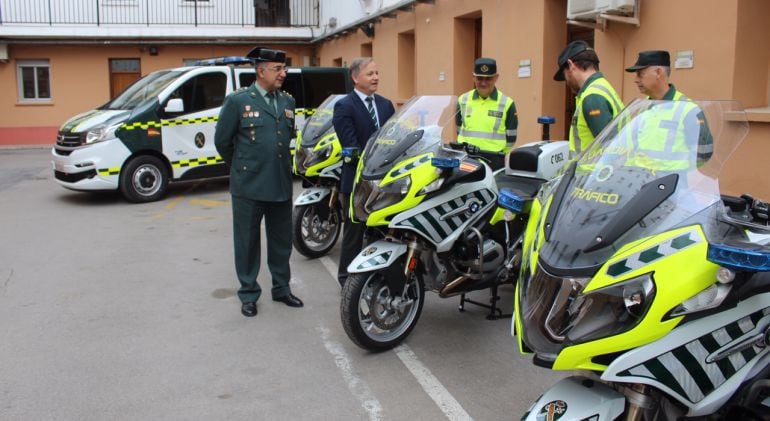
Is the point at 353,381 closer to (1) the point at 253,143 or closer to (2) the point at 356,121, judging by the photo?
(1) the point at 253,143

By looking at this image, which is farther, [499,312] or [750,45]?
[750,45]

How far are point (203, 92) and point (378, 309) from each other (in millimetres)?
7757

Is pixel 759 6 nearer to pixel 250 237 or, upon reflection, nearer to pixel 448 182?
pixel 448 182

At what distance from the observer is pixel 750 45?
645 cm

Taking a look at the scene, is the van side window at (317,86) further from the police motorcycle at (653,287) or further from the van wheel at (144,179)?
the police motorcycle at (653,287)

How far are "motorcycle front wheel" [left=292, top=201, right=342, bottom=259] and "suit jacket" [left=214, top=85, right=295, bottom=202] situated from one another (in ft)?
5.18

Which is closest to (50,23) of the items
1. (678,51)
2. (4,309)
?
(4,309)

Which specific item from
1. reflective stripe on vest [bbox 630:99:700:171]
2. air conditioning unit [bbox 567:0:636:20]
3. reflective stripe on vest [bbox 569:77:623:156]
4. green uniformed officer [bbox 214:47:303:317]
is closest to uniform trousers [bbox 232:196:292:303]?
green uniformed officer [bbox 214:47:303:317]

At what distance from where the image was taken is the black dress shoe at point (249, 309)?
539 cm

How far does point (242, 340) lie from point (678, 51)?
508 cm

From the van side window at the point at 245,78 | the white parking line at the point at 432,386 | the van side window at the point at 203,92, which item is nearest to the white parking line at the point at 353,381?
the white parking line at the point at 432,386

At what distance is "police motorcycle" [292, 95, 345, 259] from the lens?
6906 millimetres

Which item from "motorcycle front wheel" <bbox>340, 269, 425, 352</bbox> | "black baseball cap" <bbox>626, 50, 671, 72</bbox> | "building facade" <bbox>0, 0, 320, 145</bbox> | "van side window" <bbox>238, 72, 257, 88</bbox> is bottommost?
"motorcycle front wheel" <bbox>340, 269, 425, 352</bbox>

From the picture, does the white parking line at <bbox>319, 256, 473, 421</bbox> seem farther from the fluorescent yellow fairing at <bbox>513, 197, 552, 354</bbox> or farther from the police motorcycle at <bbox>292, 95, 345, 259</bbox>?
the police motorcycle at <bbox>292, 95, 345, 259</bbox>
